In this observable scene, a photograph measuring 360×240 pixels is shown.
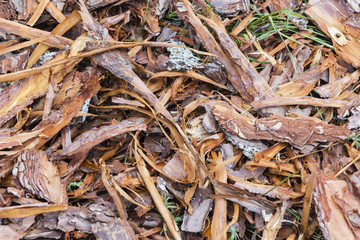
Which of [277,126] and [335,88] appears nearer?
[277,126]

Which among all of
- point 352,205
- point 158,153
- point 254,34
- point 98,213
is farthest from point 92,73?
point 352,205

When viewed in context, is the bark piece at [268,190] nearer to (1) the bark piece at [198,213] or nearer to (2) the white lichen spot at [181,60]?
(1) the bark piece at [198,213]

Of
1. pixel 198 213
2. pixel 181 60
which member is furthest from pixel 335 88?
pixel 198 213

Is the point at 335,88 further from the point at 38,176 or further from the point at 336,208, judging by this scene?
the point at 38,176

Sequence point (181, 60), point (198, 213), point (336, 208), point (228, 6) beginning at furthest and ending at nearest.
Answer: point (228, 6) → point (181, 60) → point (198, 213) → point (336, 208)

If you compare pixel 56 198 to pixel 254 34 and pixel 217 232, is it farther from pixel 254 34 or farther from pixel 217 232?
pixel 254 34

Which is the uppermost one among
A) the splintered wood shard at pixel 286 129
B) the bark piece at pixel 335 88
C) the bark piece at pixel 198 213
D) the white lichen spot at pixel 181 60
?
the white lichen spot at pixel 181 60

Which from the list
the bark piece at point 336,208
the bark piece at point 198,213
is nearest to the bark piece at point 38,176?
the bark piece at point 198,213
